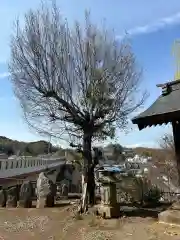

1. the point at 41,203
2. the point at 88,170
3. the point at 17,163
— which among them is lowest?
the point at 41,203

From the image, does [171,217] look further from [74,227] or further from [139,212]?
[74,227]

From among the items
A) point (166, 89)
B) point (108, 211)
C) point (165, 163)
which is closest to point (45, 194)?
point (108, 211)

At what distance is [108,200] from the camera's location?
38.5 feet

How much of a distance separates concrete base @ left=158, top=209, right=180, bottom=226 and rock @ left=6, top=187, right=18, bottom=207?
7750mm

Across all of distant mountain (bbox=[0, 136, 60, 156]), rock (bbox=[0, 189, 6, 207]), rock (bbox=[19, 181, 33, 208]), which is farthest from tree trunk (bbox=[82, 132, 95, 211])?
distant mountain (bbox=[0, 136, 60, 156])

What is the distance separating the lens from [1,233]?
10586mm

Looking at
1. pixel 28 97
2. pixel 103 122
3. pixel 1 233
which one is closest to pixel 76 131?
pixel 103 122

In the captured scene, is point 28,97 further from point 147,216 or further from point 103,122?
point 147,216

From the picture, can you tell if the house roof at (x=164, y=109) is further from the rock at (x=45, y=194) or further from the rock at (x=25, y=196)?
the rock at (x=25, y=196)

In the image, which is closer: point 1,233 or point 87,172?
point 1,233

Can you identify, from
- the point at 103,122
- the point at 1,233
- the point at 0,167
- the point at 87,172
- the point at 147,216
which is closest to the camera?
the point at 1,233

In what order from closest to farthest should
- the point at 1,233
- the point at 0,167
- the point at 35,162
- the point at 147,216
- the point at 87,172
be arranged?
the point at 1,233 < the point at 147,216 < the point at 87,172 < the point at 0,167 < the point at 35,162

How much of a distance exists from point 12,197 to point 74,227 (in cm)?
531

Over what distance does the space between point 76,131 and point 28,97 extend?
2.75 metres
